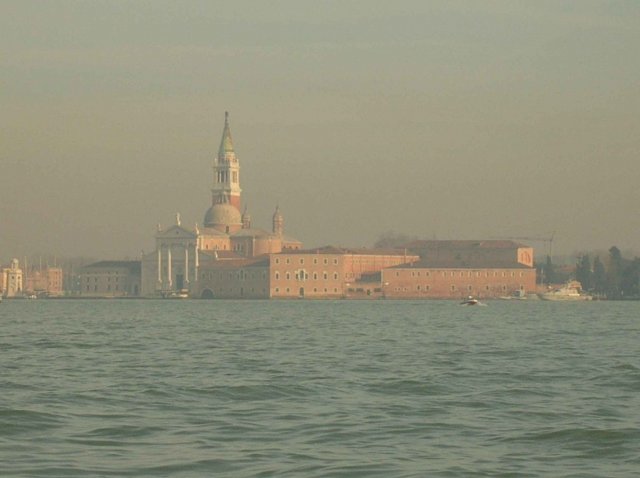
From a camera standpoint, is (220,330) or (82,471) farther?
(220,330)

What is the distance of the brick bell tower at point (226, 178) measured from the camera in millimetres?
111188

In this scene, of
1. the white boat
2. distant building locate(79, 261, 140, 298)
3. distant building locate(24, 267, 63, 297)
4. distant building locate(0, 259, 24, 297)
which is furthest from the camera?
distant building locate(24, 267, 63, 297)

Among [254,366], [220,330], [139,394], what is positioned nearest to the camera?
[139,394]

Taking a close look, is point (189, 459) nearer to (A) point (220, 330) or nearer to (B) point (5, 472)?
(B) point (5, 472)

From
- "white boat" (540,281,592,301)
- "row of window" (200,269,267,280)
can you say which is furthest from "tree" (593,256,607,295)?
"row of window" (200,269,267,280)

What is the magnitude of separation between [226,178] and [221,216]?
469cm

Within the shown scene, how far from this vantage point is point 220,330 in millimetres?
32062

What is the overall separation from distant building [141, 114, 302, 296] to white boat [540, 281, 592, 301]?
20.8 meters

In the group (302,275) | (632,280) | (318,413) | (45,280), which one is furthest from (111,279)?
(318,413)

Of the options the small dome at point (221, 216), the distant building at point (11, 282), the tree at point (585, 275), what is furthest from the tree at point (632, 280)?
the distant building at point (11, 282)

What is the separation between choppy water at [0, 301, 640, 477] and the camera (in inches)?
368

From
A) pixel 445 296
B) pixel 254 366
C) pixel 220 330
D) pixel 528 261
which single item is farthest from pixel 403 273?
pixel 254 366

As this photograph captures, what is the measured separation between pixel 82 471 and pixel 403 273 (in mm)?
91470

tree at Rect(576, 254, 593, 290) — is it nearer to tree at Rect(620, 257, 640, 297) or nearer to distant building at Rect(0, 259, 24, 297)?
tree at Rect(620, 257, 640, 297)
